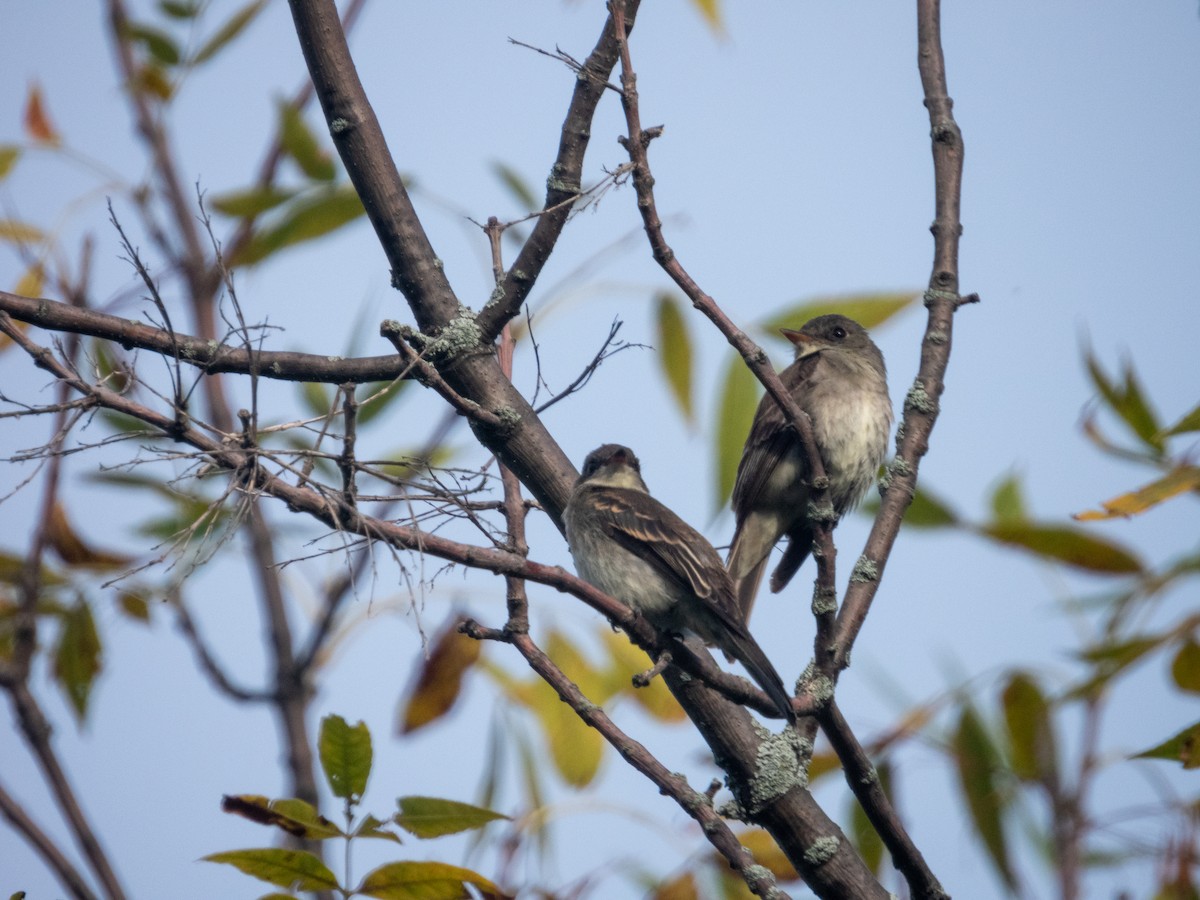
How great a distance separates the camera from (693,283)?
9.82 feet

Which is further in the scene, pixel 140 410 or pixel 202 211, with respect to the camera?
pixel 202 211

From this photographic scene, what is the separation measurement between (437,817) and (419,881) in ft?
0.50

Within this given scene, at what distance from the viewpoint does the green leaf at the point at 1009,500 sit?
3.99m

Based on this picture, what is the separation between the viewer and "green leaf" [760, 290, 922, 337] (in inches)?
171

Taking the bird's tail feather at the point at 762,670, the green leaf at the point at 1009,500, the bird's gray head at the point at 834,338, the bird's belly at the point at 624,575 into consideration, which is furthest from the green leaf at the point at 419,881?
the bird's gray head at the point at 834,338

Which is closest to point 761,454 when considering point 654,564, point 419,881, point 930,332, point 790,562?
point 790,562

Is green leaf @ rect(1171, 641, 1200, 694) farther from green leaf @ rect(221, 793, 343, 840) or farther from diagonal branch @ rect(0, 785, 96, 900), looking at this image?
diagonal branch @ rect(0, 785, 96, 900)

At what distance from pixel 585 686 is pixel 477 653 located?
43 cm

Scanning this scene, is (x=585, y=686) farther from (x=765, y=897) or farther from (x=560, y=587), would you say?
(x=560, y=587)

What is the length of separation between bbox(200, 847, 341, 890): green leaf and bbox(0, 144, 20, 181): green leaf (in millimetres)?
4098

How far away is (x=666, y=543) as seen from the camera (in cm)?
404

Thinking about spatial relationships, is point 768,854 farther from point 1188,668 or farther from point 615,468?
point 615,468

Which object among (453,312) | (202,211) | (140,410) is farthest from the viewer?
(453,312)

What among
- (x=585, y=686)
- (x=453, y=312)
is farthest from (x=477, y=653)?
(x=453, y=312)
